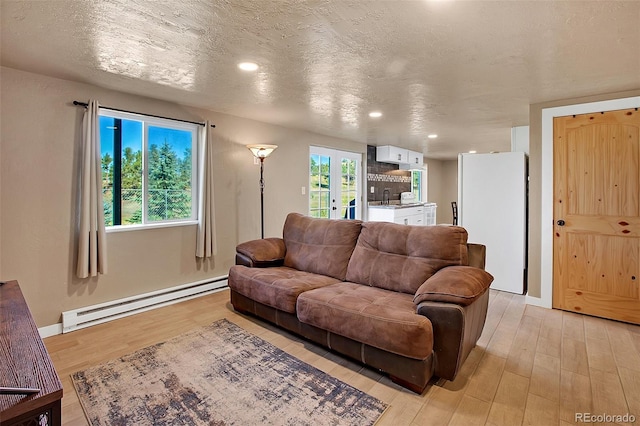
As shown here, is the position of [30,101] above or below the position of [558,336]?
above

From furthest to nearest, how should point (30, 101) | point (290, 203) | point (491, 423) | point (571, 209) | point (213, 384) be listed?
point (290, 203), point (571, 209), point (30, 101), point (213, 384), point (491, 423)

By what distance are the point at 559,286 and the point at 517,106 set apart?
200 centimetres

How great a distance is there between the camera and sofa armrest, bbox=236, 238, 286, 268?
3.29m

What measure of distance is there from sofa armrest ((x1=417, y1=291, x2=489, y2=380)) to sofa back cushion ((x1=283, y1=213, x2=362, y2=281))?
3.70 ft

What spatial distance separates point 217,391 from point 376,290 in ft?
4.41

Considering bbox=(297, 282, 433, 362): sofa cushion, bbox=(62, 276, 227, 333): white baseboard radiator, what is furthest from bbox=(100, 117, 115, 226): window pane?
bbox=(297, 282, 433, 362): sofa cushion

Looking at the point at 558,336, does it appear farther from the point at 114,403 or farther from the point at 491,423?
the point at 114,403

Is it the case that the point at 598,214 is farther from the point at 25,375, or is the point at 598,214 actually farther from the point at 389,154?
the point at 25,375

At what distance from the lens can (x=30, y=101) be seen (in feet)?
8.61

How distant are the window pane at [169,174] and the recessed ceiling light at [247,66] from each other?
1529mm

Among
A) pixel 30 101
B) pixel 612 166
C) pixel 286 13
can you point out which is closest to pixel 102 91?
pixel 30 101

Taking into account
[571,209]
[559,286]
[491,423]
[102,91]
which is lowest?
[491,423]

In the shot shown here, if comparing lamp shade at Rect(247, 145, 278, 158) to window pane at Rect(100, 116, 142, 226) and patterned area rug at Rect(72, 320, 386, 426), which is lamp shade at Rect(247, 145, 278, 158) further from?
patterned area rug at Rect(72, 320, 386, 426)

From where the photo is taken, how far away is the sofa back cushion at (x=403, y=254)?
97.8 inches
